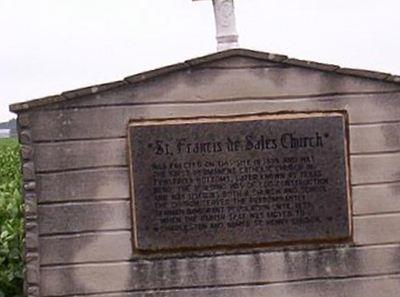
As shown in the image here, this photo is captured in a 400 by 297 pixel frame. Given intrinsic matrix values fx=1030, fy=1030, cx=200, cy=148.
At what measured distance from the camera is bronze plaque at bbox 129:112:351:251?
6.08m

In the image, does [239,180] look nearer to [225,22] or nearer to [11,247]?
[225,22]

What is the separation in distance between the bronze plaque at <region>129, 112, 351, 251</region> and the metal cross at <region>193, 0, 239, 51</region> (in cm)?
84

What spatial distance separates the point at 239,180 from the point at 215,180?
0.47 ft

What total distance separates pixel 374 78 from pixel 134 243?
176 cm

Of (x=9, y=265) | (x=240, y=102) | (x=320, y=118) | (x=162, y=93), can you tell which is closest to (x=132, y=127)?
(x=162, y=93)

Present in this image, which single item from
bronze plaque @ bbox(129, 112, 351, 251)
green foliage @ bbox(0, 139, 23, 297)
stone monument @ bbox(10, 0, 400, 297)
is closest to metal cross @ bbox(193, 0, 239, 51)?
stone monument @ bbox(10, 0, 400, 297)

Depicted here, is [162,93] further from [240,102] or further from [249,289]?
[249,289]

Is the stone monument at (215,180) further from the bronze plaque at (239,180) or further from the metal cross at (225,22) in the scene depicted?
the metal cross at (225,22)

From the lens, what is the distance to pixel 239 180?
6.13 m

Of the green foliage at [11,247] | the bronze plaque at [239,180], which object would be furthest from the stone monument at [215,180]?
the green foliage at [11,247]

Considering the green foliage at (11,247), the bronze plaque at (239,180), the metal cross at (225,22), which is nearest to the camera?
the bronze plaque at (239,180)

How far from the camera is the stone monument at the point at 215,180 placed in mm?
6086

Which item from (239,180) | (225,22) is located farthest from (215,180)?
(225,22)

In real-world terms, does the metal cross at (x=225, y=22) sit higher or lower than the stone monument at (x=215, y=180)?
higher
